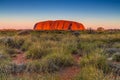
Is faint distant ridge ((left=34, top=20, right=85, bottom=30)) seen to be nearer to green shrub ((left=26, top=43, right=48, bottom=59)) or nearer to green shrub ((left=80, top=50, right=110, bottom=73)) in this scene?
green shrub ((left=26, top=43, right=48, bottom=59))

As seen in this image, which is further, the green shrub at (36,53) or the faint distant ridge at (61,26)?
the faint distant ridge at (61,26)

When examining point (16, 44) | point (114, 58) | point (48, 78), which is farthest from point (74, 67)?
point (16, 44)

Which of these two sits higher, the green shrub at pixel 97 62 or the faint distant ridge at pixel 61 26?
the green shrub at pixel 97 62

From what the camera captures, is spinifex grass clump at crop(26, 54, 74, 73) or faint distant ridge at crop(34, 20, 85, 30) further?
faint distant ridge at crop(34, 20, 85, 30)

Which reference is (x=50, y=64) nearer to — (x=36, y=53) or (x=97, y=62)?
(x=97, y=62)

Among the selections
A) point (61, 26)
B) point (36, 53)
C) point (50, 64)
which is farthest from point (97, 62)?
point (61, 26)

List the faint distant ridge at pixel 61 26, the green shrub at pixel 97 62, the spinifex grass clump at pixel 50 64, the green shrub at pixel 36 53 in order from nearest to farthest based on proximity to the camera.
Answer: the spinifex grass clump at pixel 50 64 < the green shrub at pixel 97 62 < the green shrub at pixel 36 53 < the faint distant ridge at pixel 61 26

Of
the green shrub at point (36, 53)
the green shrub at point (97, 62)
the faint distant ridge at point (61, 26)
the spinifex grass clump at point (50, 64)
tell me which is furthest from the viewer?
the faint distant ridge at point (61, 26)

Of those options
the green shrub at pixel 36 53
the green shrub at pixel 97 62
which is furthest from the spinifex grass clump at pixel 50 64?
the green shrub at pixel 36 53

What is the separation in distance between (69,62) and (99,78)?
13.0 feet

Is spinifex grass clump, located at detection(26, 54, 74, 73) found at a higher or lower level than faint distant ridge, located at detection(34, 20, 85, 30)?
higher

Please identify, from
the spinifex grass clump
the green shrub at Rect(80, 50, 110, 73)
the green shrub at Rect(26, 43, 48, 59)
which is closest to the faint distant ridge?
the green shrub at Rect(26, 43, 48, 59)

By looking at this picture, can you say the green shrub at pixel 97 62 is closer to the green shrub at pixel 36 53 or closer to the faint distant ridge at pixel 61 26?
the green shrub at pixel 36 53

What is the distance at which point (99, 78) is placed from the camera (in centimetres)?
593
